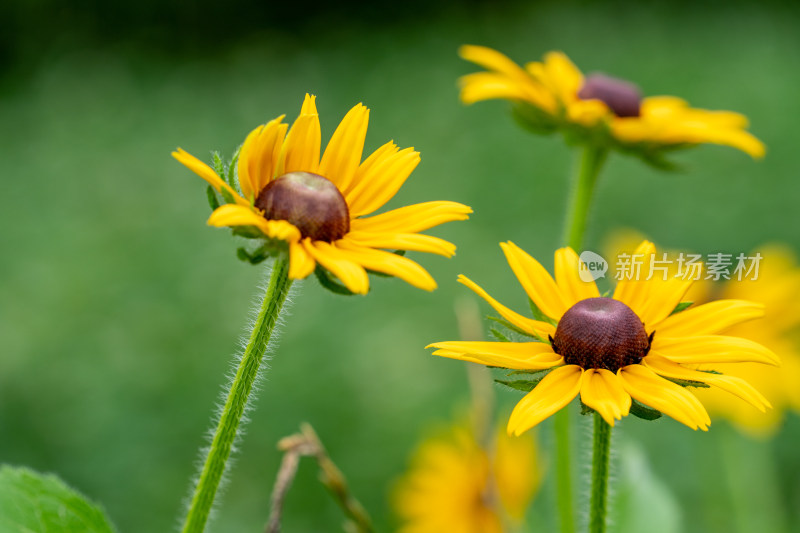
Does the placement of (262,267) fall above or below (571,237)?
above

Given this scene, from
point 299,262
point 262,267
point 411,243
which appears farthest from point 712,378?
point 262,267

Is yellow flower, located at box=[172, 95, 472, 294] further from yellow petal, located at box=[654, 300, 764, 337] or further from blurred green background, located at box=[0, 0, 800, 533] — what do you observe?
blurred green background, located at box=[0, 0, 800, 533]

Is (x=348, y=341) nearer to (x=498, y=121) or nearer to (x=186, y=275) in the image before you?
(x=186, y=275)

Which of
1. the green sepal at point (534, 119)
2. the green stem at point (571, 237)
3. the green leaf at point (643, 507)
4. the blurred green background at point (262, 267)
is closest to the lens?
the green stem at point (571, 237)

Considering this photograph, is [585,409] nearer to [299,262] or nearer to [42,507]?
[299,262]

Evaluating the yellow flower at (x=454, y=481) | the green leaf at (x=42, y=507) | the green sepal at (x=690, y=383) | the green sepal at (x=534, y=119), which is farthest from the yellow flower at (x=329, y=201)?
the yellow flower at (x=454, y=481)

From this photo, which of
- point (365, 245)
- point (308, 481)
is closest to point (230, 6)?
point (308, 481)

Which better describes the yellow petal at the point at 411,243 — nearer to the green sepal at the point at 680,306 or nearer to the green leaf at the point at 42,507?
the green sepal at the point at 680,306
